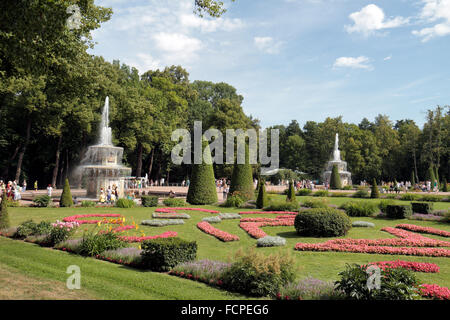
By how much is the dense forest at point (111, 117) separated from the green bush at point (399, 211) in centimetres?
1635

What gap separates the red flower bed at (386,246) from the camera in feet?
34.8

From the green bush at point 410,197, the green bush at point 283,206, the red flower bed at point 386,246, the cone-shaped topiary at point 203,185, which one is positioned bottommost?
the red flower bed at point 386,246

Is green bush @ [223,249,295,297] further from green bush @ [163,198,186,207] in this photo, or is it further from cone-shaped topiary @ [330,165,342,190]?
cone-shaped topiary @ [330,165,342,190]

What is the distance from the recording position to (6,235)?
12.4 meters

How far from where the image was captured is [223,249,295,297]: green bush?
21.7ft

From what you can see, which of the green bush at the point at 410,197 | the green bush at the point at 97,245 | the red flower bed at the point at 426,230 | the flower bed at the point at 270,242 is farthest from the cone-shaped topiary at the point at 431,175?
the green bush at the point at 97,245

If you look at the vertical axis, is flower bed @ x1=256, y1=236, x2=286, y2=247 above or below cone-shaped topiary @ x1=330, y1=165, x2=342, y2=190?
below

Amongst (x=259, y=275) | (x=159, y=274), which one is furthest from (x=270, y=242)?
(x=259, y=275)

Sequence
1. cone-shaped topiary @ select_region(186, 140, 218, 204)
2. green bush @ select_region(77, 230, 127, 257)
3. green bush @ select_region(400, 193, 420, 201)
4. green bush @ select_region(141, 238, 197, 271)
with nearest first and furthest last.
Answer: green bush @ select_region(141, 238, 197, 271) → green bush @ select_region(77, 230, 127, 257) → cone-shaped topiary @ select_region(186, 140, 218, 204) → green bush @ select_region(400, 193, 420, 201)

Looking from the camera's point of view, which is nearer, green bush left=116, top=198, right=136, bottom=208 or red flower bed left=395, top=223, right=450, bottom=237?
red flower bed left=395, top=223, right=450, bottom=237

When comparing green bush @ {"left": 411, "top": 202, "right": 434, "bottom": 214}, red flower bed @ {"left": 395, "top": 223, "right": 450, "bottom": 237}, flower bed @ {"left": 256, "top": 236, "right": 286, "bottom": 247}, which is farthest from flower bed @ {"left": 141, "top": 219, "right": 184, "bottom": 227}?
green bush @ {"left": 411, "top": 202, "right": 434, "bottom": 214}

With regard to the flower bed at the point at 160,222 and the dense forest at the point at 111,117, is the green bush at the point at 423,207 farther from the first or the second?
the dense forest at the point at 111,117

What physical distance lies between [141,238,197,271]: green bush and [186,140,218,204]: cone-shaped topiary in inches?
618

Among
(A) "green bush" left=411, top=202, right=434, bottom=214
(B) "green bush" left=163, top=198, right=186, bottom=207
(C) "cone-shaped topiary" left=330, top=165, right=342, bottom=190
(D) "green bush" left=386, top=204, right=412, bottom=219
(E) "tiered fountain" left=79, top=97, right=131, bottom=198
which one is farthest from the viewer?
(C) "cone-shaped topiary" left=330, top=165, right=342, bottom=190
